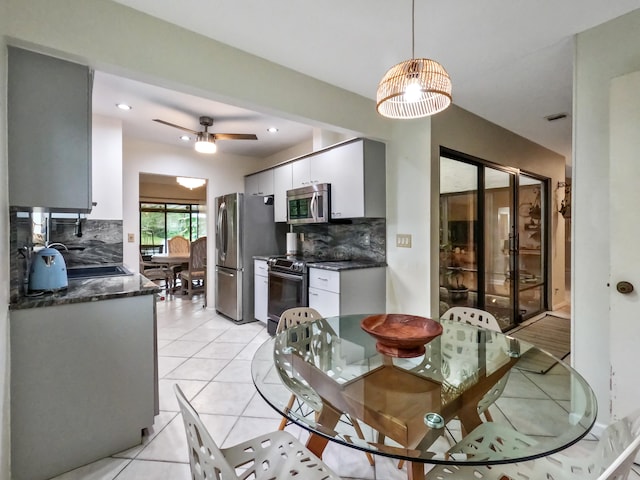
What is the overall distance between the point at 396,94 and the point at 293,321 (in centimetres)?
147

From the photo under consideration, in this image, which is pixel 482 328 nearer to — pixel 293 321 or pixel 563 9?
pixel 293 321

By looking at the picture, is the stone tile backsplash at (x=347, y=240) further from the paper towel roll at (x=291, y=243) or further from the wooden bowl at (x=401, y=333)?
the wooden bowl at (x=401, y=333)

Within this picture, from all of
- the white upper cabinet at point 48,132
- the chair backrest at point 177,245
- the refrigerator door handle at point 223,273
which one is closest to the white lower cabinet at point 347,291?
the refrigerator door handle at point 223,273

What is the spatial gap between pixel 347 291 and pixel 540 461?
1907mm

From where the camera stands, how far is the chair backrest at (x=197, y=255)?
539 cm

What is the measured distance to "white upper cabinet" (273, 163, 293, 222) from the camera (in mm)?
4002

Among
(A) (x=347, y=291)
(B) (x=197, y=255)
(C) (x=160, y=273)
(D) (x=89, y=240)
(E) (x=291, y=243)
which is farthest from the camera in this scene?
(C) (x=160, y=273)

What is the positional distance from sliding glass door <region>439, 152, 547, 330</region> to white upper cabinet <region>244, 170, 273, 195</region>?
239 cm

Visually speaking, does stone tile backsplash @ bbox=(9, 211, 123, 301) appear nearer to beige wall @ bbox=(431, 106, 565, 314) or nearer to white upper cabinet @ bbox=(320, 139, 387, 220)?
white upper cabinet @ bbox=(320, 139, 387, 220)

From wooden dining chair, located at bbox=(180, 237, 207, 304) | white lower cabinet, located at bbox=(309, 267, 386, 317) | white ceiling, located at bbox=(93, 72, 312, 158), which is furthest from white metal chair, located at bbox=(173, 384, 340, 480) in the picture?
wooden dining chair, located at bbox=(180, 237, 207, 304)

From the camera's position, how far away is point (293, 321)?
204 centimetres

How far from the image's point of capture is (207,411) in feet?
6.89

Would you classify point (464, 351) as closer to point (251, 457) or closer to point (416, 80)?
point (251, 457)

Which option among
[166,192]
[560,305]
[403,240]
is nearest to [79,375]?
[403,240]
